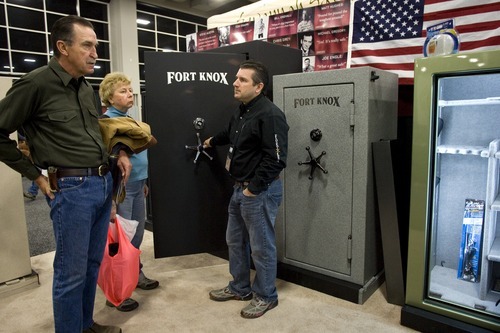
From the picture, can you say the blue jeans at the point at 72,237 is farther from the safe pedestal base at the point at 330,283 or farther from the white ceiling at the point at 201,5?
the white ceiling at the point at 201,5

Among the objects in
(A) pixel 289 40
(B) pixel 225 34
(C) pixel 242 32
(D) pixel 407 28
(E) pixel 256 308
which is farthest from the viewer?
(B) pixel 225 34

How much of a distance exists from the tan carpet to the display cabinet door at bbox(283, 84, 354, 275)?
286mm

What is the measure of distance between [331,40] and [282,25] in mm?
676

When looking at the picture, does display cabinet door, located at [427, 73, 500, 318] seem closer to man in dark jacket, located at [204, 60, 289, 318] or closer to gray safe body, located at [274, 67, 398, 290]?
gray safe body, located at [274, 67, 398, 290]

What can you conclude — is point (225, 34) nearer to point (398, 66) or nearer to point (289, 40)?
point (289, 40)

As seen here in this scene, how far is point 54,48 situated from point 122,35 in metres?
7.96

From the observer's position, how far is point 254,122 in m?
2.21

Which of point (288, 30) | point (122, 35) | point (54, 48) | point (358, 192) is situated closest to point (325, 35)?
point (288, 30)

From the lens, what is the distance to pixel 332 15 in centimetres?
368

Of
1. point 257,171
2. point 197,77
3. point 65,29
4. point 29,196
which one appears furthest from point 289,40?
point 29,196

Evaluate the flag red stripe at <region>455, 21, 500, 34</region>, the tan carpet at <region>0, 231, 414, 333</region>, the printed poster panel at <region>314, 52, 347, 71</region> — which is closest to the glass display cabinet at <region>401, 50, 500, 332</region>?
the tan carpet at <region>0, 231, 414, 333</region>

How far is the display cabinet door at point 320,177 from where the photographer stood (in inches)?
99.7

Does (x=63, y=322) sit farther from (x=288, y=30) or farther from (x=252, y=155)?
(x=288, y=30)

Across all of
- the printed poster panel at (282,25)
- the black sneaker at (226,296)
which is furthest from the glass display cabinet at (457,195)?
the printed poster panel at (282,25)
